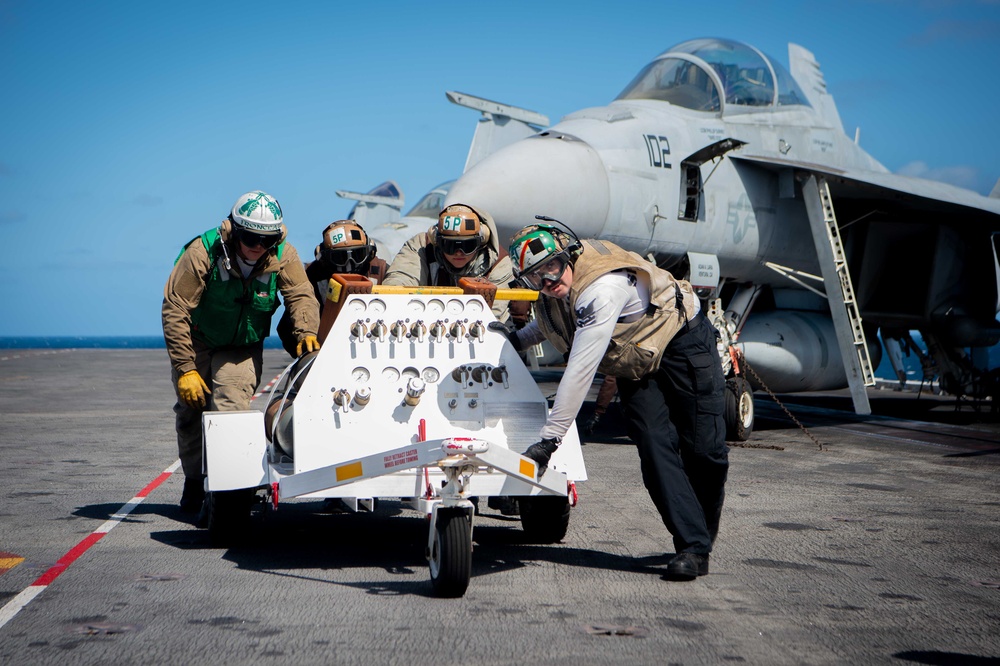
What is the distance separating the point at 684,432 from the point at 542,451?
0.94m

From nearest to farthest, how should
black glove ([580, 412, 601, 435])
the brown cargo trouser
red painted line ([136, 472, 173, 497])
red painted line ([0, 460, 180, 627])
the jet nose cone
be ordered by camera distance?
red painted line ([0, 460, 180, 627]) < the brown cargo trouser < red painted line ([136, 472, 173, 497]) < the jet nose cone < black glove ([580, 412, 601, 435])

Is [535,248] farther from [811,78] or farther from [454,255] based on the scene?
[811,78]

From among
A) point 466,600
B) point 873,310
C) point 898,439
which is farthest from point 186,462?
point 873,310

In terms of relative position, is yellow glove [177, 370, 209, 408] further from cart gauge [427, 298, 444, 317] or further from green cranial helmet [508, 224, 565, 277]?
green cranial helmet [508, 224, 565, 277]

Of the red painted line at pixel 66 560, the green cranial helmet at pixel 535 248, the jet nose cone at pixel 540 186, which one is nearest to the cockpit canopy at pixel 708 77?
the jet nose cone at pixel 540 186

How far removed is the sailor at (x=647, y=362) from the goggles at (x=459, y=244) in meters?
1.44

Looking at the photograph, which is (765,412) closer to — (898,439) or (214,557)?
(898,439)

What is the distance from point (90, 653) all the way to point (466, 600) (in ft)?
5.32

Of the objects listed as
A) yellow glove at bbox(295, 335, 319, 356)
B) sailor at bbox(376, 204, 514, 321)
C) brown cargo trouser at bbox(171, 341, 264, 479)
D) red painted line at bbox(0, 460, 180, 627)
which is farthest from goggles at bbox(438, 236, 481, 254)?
red painted line at bbox(0, 460, 180, 627)

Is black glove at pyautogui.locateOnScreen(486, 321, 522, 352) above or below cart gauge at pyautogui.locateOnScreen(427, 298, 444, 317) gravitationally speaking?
below

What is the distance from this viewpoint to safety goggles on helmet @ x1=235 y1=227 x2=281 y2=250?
600 centimetres

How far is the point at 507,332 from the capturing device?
5.72 m

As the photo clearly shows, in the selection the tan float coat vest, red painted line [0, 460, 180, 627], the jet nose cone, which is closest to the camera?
red painted line [0, 460, 180, 627]

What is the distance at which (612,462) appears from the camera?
959 cm
